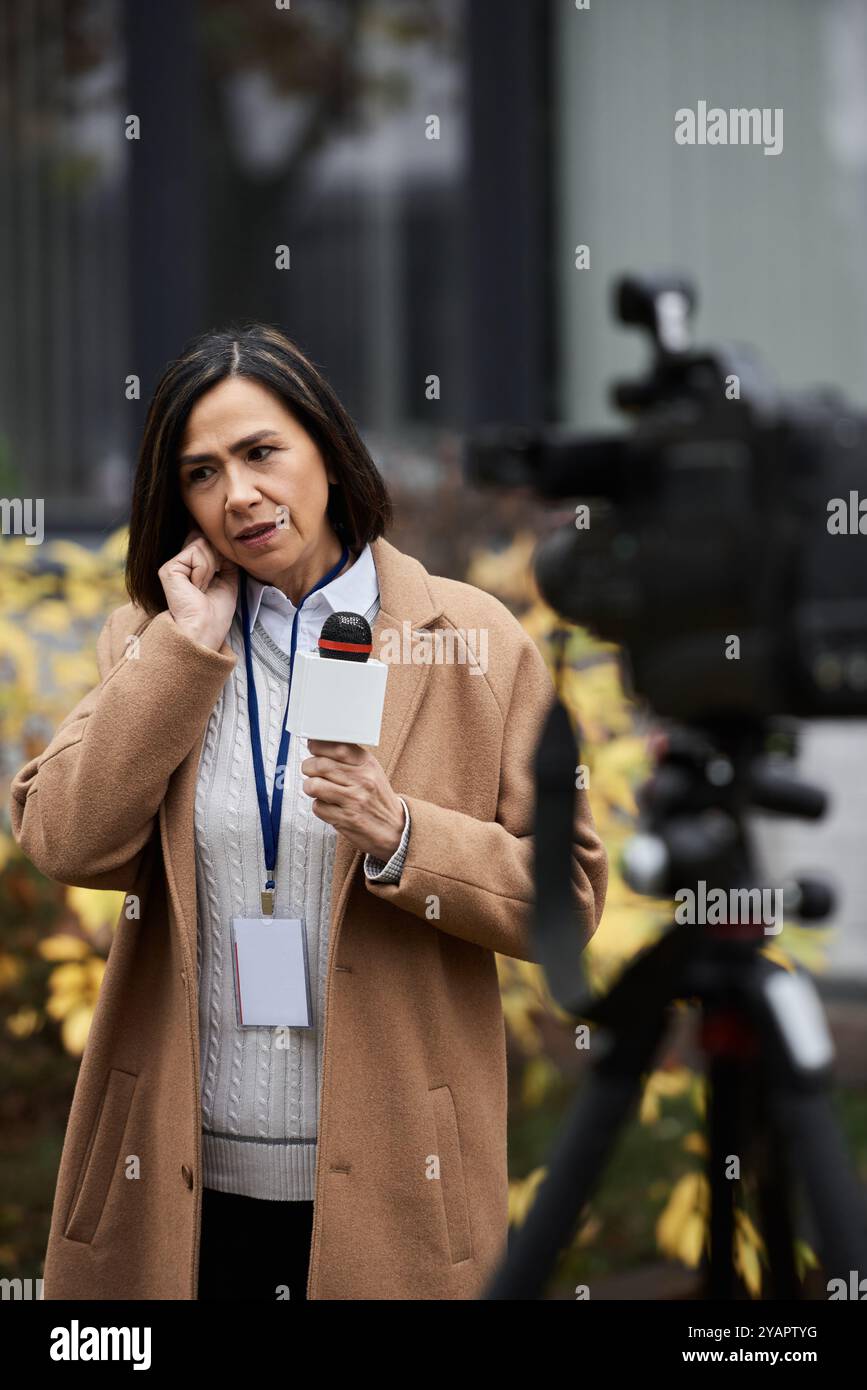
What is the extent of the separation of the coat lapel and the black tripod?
510 mm

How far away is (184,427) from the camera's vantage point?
214 cm

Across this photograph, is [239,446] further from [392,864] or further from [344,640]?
[392,864]

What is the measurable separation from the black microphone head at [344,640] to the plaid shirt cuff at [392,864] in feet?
0.86

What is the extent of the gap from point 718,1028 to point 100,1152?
967 mm

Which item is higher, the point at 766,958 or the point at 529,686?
the point at 529,686

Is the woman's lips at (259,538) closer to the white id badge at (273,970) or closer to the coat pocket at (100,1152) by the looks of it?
the white id badge at (273,970)

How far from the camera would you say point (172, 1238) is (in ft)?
7.06

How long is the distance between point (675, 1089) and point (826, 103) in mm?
4587

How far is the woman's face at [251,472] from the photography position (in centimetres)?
211

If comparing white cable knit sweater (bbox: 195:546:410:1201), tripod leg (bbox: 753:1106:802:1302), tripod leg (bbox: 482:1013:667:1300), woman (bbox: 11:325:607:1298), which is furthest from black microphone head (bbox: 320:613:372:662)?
tripod leg (bbox: 753:1106:802:1302)

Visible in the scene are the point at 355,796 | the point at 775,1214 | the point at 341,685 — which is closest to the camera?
the point at 775,1214

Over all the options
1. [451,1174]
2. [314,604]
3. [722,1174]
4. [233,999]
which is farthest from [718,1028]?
[314,604]

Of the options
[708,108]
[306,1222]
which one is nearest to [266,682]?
[306,1222]

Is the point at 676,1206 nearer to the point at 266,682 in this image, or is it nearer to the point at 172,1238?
the point at 172,1238
